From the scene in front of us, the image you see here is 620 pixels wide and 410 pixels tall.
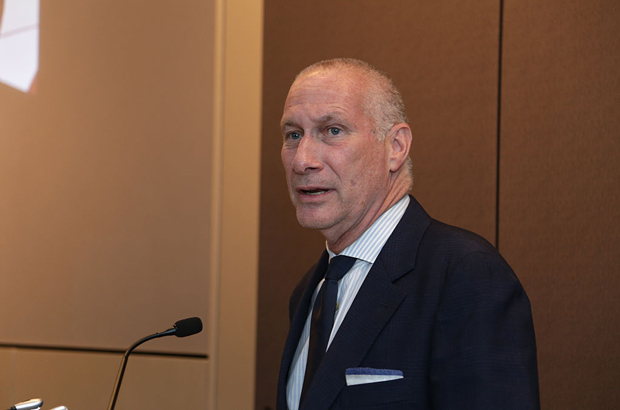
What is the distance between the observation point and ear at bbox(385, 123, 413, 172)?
153 centimetres

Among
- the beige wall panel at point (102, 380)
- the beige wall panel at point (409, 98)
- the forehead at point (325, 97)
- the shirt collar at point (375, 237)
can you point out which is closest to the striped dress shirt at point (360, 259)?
the shirt collar at point (375, 237)

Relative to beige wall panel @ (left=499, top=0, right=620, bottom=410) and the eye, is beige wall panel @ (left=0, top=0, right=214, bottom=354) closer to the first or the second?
the eye

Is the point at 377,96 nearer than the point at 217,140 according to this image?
Yes

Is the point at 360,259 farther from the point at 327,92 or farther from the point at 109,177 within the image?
the point at 109,177

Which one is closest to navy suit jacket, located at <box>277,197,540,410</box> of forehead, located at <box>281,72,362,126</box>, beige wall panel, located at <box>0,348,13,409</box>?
forehead, located at <box>281,72,362,126</box>

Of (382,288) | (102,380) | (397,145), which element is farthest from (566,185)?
(102,380)

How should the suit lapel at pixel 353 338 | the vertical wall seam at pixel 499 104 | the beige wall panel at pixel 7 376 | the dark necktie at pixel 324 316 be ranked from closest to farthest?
the suit lapel at pixel 353 338, the dark necktie at pixel 324 316, the vertical wall seam at pixel 499 104, the beige wall panel at pixel 7 376

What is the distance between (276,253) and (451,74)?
0.91 m

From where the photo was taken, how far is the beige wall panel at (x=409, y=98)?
204cm

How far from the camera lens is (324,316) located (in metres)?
1.41

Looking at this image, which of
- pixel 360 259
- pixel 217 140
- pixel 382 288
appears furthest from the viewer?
pixel 217 140

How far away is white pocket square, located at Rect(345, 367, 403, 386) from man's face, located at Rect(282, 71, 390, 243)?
363 mm

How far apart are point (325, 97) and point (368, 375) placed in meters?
0.64

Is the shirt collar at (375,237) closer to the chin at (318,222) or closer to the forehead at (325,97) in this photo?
the chin at (318,222)
